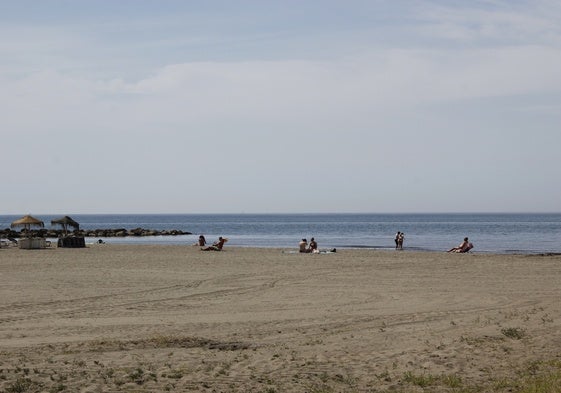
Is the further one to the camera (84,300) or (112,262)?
(112,262)

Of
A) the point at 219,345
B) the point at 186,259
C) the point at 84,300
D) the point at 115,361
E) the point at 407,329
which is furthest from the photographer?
the point at 186,259

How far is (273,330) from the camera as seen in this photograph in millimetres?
15148

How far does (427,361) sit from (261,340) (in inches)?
127

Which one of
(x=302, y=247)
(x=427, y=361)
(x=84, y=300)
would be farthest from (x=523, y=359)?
(x=302, y=247)

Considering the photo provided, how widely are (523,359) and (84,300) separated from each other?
11.8m

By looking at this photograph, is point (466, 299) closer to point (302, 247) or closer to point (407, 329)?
point (407, 329)

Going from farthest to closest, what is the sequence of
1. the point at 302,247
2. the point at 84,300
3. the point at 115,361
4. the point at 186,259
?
the point at 302,247 < the point at 186,259 < the point at 84,300 < the point at 115,361

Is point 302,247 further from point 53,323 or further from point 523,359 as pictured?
point 523,359

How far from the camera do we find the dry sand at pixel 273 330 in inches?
426

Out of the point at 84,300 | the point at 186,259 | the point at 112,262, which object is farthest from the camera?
the point at 186,259

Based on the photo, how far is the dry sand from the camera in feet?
35.5

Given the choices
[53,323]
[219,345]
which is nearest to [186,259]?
[53,323]

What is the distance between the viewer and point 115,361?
11.6 meters

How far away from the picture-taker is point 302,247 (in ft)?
141
